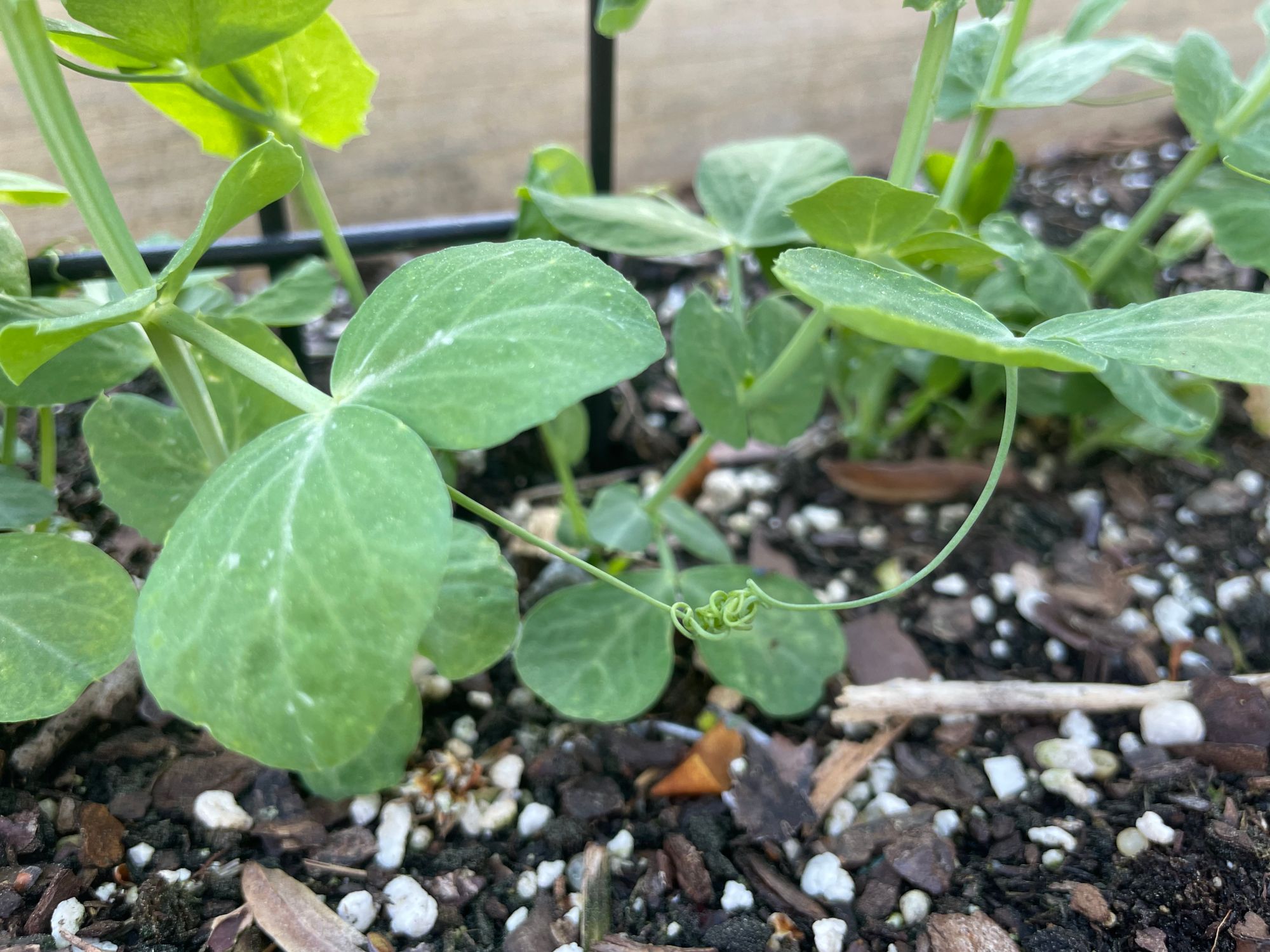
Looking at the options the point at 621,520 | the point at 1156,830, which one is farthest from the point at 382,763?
the point at 1156,830

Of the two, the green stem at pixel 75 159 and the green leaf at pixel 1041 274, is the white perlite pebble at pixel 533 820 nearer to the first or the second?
the green stem at pixel 75 159

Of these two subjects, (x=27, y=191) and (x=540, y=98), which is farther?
(x=540, y=98)

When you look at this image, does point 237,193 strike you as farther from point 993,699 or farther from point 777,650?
point 993,699

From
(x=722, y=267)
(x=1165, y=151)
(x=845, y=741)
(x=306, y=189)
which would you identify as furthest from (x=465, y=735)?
(x=1165, y=151)

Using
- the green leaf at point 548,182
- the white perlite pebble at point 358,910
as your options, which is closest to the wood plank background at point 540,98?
the green leaf at point 548,182

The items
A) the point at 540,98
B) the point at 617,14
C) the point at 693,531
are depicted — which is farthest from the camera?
the point at 540,98

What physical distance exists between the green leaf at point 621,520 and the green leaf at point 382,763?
22 centimetres

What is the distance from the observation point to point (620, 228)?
728 millimetres

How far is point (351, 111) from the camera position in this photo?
0.74 metres

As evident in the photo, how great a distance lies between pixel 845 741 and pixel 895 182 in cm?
50

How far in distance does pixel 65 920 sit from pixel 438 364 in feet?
1.59

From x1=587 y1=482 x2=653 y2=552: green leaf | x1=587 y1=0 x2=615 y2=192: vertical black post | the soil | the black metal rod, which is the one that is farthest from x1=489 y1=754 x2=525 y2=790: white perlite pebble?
x1=587 y1=0 x2=615 y2=192: vertical black post

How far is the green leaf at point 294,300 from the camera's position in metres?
0.75

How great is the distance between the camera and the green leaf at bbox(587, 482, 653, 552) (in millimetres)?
816
